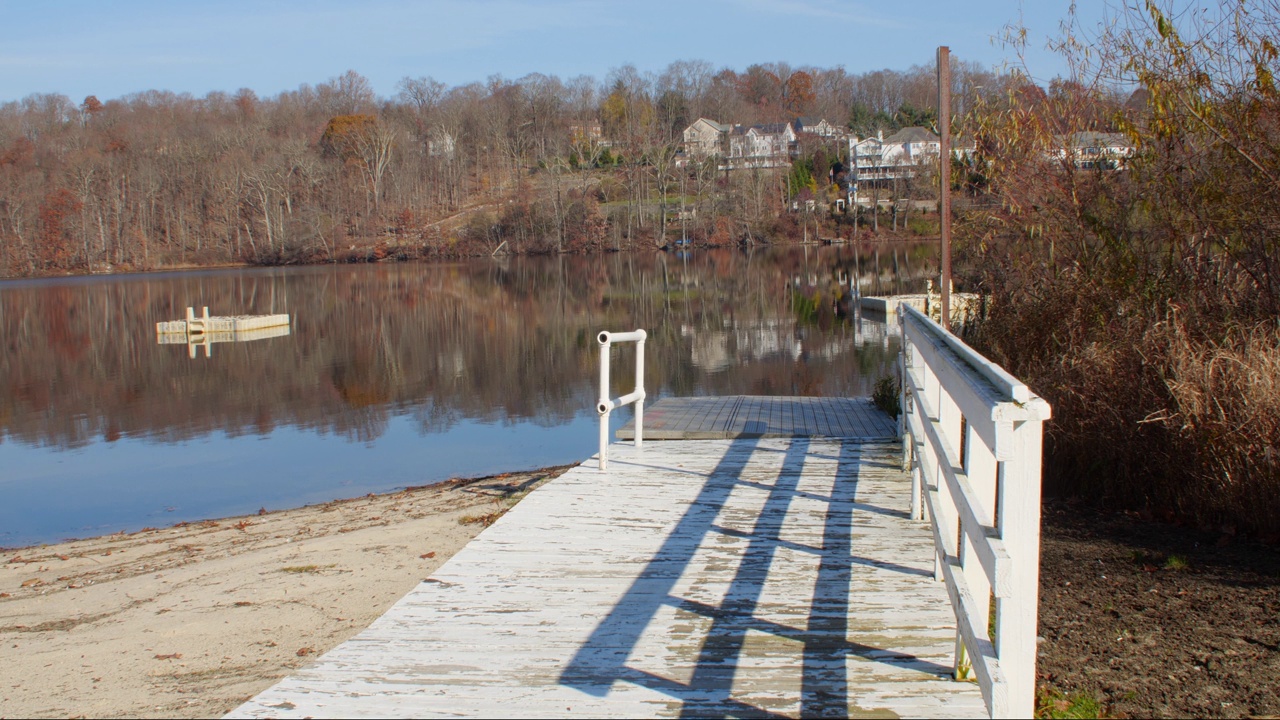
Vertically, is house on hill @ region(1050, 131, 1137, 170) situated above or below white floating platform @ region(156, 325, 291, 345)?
above

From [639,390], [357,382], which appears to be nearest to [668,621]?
[639,390]

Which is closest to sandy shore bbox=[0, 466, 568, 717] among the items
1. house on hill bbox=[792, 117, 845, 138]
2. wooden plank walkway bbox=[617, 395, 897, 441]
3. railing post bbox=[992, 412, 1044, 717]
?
wooden plank walkway bbox=[617, 395, 897, 441]

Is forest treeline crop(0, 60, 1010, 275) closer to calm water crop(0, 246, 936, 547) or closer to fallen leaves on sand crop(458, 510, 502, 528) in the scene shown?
calm water crop(0, 246, 936, 547)

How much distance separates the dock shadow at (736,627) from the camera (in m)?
3.22

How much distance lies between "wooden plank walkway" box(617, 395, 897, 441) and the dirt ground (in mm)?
2835

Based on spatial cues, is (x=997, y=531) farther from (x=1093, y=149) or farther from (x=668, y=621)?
(x=1093, y=149)

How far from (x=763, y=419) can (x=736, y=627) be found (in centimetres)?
562

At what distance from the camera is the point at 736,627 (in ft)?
12.5

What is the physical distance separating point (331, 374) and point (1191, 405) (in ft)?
63.1

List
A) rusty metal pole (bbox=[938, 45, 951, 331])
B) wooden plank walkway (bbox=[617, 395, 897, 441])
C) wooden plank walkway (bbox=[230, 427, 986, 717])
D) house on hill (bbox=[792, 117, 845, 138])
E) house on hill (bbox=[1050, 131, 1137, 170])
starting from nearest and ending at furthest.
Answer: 1. wooden plank walkway (bbox=[230, 427, 986, 717])
2. wooden plank walkway (bbox=[617, 395, 897, 441])
3. house on hill (bbox=[1050, 131, 1137, 170])
4. rusty metal pole (bbox=[938, 45, 951, 331])
5. house on hill (bbox=[792, 117, 845, 138])

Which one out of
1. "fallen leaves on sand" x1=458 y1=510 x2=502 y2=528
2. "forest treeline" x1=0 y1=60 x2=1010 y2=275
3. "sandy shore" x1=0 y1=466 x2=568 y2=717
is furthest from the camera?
"forest treeline" x1=0 y1=60 x2=1010 y2=275

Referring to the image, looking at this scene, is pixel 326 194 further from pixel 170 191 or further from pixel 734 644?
pixel 734 644

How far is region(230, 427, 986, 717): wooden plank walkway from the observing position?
10.5ft

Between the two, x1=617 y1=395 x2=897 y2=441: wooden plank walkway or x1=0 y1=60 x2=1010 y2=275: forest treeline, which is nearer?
x1=617 y1=395 x2=897 y2=441: wooden plank walkway
